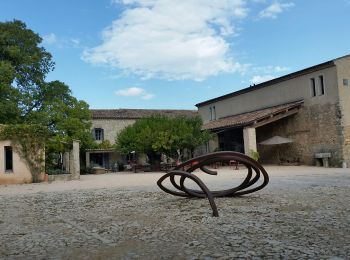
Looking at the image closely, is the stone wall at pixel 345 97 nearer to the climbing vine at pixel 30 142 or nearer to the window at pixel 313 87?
the window at pixel 313 87

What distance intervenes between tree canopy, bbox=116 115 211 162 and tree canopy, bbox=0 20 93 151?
361 cm

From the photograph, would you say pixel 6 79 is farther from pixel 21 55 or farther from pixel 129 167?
pixel 129 167

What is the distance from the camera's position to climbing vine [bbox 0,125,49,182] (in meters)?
21.6

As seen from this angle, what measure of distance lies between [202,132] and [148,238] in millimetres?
24442

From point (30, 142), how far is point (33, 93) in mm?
8117

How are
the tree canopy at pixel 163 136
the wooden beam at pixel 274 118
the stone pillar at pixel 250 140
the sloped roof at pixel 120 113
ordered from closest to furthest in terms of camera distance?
the stone pillar at pixel 250 140
the wooden beam at pixel 274 118
the tree canopy at pixel 163 136
the sloped roof at pixel 120 113

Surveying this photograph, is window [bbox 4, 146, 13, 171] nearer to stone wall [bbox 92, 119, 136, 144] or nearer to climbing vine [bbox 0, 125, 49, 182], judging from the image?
climbing vine [bbox 0, 125, 49, 182]

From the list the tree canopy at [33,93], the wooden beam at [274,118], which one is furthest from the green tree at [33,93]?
the wooden beam at [274,118]

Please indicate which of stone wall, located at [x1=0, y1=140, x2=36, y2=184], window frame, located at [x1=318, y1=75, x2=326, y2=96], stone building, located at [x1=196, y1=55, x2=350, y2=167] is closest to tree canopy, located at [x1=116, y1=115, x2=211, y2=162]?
stone building, located at [x1=196, y1=55, x2=350, y2=167]

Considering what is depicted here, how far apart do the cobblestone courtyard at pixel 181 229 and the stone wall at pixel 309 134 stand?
1604 cm

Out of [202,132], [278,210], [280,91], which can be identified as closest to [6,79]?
[202,132]

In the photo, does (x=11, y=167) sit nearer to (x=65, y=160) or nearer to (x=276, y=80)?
(x=65, y=160)

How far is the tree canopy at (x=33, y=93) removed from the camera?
26766 millimetres

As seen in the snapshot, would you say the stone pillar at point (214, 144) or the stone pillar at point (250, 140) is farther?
the stone pillar at point (214, 144)
